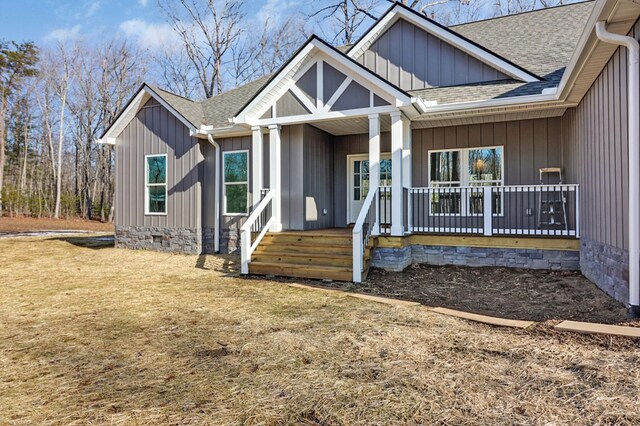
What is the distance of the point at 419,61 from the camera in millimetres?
8992

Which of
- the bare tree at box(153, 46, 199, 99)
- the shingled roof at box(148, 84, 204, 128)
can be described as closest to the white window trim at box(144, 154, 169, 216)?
the shingled roof at box(148, 84, 204, 128)

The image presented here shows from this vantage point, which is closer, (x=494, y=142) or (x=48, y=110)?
(x=494, y=142)

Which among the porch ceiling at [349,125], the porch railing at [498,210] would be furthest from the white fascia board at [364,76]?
the porch railing at [498,210]

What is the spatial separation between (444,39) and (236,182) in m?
5.92

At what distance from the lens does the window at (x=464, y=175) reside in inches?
327

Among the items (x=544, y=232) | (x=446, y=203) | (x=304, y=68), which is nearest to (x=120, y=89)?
(x=304, y=68)

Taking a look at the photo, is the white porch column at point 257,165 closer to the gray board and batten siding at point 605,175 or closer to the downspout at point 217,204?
the downspout at point 217,204

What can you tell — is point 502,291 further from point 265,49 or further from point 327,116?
point 265,49

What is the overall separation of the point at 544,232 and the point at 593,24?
3851 mm

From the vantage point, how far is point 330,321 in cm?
430

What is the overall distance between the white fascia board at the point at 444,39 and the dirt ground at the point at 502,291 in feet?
13.3

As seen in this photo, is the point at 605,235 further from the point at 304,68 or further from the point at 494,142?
the point at 304,68

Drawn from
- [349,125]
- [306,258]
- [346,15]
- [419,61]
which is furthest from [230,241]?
[346,15]

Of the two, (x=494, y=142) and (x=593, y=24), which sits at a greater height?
(x=593, y=24)
